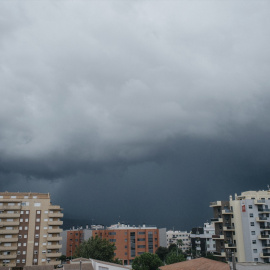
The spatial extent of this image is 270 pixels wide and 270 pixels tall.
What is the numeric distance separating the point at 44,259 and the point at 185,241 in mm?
126404

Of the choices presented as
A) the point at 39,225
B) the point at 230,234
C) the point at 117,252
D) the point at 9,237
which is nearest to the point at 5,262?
the point at 9,237

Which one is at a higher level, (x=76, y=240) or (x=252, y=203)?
(x=252, y=203)

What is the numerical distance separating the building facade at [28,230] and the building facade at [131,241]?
3987 cm

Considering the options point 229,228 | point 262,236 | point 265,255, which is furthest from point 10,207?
point 265,255

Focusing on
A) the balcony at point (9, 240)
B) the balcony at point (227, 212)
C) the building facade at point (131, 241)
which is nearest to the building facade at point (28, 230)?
the balcony at point (9, 240)

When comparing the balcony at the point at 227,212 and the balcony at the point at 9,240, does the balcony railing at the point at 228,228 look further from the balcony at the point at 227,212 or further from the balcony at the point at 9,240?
the balcony at the point at 9,240

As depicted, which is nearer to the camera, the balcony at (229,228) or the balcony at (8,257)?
the balcony at (8,257)

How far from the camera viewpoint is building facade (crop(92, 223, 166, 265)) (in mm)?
126125

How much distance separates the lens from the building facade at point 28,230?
8719 centimetres

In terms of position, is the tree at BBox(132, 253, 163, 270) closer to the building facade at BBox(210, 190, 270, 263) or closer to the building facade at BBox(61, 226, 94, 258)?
the building facade at BBox(210, 190, 270, 263)

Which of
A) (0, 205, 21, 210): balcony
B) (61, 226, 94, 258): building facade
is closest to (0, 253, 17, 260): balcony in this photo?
(0, 205, 21, 210): balcony

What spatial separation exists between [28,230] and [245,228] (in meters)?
70.5

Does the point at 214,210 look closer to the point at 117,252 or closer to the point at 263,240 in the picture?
the point at 263,240

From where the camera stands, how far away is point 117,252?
125562 millimetres
